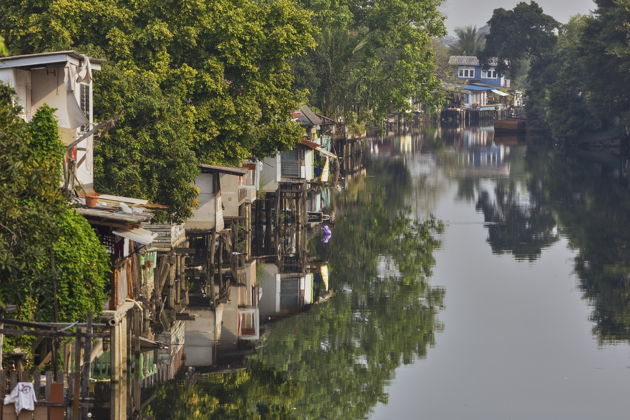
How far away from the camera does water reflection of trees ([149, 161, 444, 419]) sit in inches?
1159

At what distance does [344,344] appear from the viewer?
36.3m

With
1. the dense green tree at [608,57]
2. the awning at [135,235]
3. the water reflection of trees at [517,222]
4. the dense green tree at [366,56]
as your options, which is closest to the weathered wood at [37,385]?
the awning at [135,235]

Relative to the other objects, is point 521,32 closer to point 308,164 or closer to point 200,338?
point 308,164

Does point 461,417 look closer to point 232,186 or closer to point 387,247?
point 232,186

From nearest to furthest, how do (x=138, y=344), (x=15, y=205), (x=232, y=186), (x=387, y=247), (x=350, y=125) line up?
1. (x=15, y=205)
2. (x=138, y=344)
3. (x=232, y=186)
4. (x=387, y=247)
5. (x=350, y=125)

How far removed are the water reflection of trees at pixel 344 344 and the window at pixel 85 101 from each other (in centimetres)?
767

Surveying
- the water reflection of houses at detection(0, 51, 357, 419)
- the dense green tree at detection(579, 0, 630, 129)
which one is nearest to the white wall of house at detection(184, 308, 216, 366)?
the water reflection of houses at detection(0, 51, 357, 419)

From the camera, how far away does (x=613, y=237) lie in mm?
59344

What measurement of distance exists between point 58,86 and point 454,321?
15.4 metres

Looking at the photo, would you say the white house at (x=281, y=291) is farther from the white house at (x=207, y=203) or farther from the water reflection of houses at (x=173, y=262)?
the white house at (x=207, y=203)

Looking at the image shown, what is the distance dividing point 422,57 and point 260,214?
45049 millimetres

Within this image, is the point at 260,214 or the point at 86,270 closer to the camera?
the point at 86,270

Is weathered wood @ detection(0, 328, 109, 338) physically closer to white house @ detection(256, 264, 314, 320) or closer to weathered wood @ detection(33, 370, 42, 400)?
weathered wood @ detection(33, 370, 42, 400)

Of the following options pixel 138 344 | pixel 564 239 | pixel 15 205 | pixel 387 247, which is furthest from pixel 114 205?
pixel 564 239
